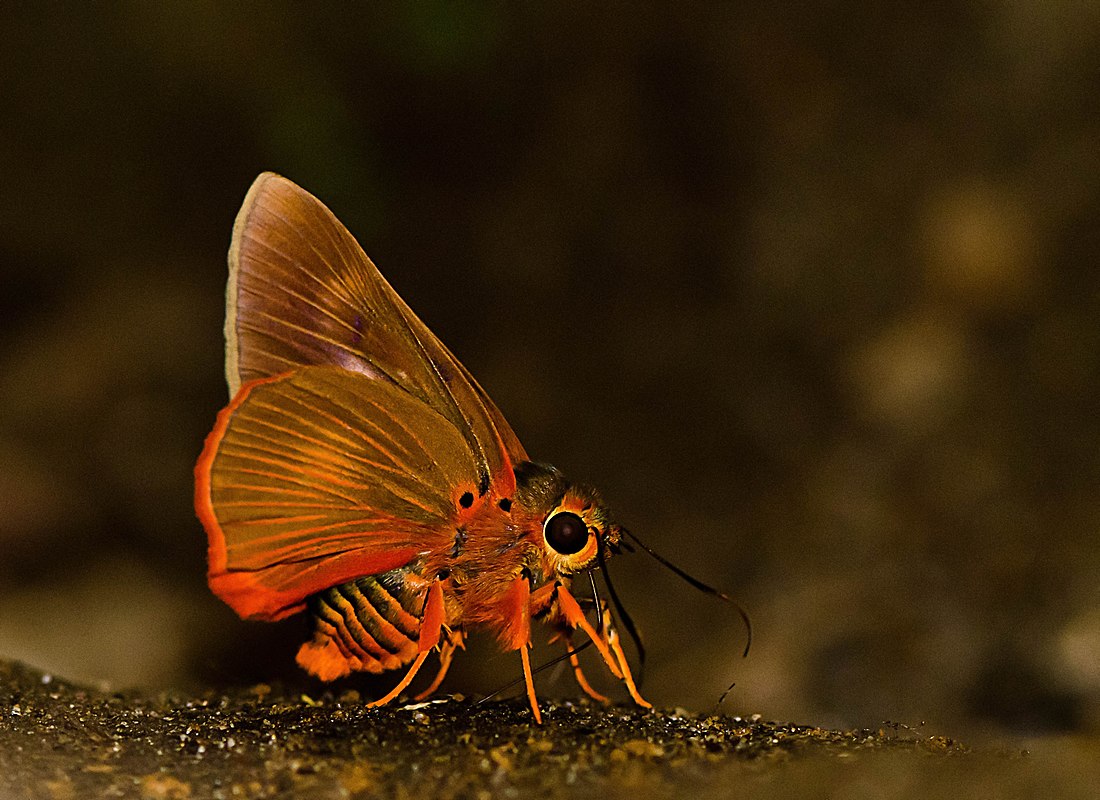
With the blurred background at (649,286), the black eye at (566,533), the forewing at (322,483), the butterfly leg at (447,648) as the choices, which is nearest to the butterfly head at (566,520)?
the black eye at (566,533)

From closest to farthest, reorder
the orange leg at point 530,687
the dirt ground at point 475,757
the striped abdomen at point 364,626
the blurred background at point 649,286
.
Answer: the dirt ground at point 475,757 < the orange leg at point 530,687 < the striped abdomen at point 364,626 < the blurred background at point 649,286

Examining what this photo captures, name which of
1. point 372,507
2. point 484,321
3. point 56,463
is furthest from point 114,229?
point 372,507

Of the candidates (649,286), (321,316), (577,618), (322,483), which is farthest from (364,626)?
(649,286)

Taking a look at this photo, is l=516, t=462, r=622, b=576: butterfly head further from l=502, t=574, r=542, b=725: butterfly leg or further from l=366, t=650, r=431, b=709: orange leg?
l=366, t=650, r=431, b=709: orange leg

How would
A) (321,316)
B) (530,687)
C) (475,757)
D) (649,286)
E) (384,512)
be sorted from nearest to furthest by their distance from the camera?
(475,757) < (530,687) < (384,512) < (321,316) < (649,286)

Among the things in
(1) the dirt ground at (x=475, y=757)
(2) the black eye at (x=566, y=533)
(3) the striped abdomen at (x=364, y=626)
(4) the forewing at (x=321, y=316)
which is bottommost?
(1) the dirt ground at (x=475, y=757)

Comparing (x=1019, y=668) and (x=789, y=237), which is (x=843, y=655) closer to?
(x=1019, y=668)

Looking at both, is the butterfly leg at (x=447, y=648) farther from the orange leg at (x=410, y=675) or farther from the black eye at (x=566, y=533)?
the black eye at (x=566, y=533)

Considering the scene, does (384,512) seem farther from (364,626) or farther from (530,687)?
(530,687)
